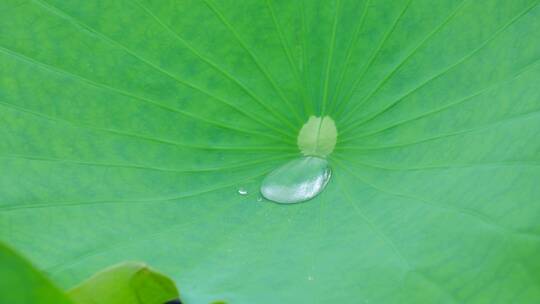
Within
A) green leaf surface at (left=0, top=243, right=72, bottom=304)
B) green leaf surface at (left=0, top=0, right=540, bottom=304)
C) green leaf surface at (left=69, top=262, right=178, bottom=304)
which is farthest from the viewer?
green leaf surface at (left=0, top=0, right=540, bottom=304)

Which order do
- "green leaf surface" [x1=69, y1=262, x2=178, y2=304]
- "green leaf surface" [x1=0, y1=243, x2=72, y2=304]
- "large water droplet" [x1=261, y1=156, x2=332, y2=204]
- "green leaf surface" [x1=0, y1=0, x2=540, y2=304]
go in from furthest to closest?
"large water droplet" [x1=261, y1=156, x2=332, y2=204] < "green leaf surface" [x1=0, y1=0, x2=540, y2=304] < "green leaf surface" [x1=69, y1=262, x2=178, y2=304] < "green leaf surface" [x1=0, y1=243, x2=72, y2=304]

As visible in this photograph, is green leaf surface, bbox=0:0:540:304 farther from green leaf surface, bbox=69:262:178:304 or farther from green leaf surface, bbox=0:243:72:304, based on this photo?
green leaf surface, bbox=0:243:72:304

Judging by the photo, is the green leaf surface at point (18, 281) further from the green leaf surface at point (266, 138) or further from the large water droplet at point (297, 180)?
the large water droplet at point (297, 180)

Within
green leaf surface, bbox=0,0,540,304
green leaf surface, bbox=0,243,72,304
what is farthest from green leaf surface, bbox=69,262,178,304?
green leaf surface, bbox=0,243,72,304

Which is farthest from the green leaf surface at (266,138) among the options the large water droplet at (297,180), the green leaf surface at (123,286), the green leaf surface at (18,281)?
the green leaf surface at (18,281)

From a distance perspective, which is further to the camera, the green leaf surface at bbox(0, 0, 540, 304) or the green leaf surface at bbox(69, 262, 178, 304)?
the green leaf surface at bbox(0, 0, 540, 304)

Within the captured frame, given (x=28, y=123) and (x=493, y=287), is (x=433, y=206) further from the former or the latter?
(x=28, y=123)

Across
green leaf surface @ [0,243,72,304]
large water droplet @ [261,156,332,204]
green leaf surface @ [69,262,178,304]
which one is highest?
large water droplet @ [261,156,332,204]
